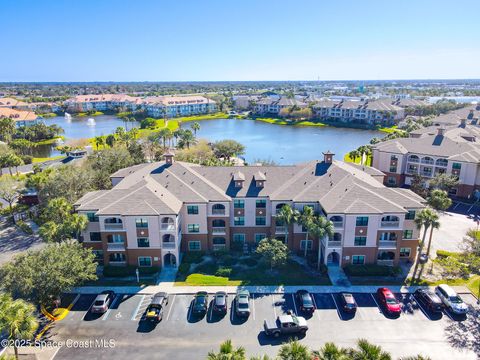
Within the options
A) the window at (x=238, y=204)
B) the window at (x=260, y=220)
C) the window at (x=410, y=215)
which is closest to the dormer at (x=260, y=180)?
the window at (x=238, y=204)

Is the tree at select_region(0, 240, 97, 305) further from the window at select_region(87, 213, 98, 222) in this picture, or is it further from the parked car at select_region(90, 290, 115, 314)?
the window at select_region(87, 213, 98, 222)

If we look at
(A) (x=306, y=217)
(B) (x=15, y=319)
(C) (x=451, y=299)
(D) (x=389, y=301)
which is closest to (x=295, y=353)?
(B) (x=15, y=319)

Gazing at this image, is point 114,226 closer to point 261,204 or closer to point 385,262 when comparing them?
point 261,204

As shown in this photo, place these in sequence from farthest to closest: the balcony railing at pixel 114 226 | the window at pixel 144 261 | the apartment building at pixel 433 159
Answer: the apartment building at pixel 433 159 < the window at pixel 144 261 < the balcony railing at pixel 114 226

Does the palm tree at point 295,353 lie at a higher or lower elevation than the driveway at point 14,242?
higher

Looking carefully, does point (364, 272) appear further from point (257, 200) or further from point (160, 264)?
point (160, 264)

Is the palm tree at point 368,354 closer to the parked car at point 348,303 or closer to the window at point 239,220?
the parked car at point 348,303
